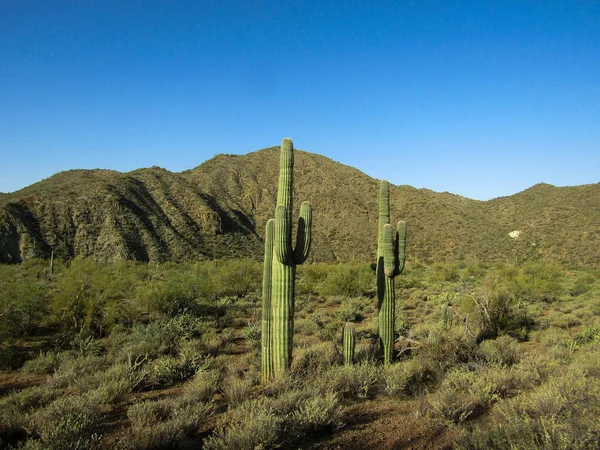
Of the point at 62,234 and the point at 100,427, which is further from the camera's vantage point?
the point at 62,234

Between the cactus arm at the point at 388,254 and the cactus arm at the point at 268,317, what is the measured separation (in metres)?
2.72

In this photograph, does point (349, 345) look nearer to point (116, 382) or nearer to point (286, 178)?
point (286, 178)

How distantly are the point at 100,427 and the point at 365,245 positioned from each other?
38.9 m

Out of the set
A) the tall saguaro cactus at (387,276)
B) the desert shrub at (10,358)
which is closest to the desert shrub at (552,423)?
the tall saguaro cactus at (387,276)

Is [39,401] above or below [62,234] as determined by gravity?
below

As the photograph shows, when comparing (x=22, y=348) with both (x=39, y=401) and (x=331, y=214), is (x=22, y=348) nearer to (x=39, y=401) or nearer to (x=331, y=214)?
(x=39, y=401)

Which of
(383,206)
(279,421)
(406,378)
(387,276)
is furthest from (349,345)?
(383,206)

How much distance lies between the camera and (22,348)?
9445 mm

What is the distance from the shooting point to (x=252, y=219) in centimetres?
5266

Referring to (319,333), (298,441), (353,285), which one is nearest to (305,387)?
(298,441)

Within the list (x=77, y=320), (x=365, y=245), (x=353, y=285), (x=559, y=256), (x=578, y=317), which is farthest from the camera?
(x=365, y=245)

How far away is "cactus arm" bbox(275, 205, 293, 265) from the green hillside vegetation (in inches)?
84.8

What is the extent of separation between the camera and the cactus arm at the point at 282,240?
6.97m

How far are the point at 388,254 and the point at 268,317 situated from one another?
312 centimetres
